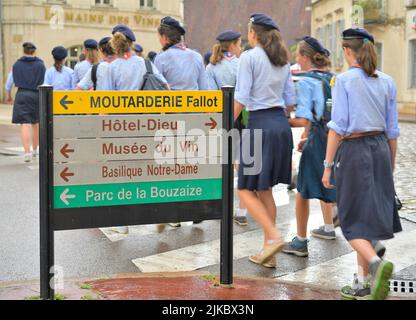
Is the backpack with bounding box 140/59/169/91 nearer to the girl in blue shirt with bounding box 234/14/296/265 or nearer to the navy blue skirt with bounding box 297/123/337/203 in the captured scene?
the girl in blue shirt with bounding box 234/14/296/265

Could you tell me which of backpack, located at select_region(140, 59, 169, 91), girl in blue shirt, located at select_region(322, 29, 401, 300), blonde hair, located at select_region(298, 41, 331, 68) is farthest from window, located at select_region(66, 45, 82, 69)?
girl in blue shirt, located at select_region(322, 29, 401, 300)

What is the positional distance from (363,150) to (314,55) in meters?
1.83

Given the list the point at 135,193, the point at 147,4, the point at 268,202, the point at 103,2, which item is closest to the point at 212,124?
the point at 135,193

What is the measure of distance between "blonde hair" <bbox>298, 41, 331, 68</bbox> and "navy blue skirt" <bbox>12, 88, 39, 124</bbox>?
21.7 feet

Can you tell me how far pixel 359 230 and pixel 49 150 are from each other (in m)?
2.05

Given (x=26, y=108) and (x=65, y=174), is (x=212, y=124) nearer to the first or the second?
(x=65, y=174)

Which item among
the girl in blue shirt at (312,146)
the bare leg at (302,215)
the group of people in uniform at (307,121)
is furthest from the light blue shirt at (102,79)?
the bare leg at (302,215)

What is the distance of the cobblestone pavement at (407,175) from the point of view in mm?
8562

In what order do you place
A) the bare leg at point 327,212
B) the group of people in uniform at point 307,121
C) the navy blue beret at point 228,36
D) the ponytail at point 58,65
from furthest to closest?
the ponytail at point 58,65 → the navy blue beret at point 228,36 → the bare leg at point 327,212 → the group of people in uniform at point 307,121

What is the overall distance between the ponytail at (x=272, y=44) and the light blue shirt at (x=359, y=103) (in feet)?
3.70

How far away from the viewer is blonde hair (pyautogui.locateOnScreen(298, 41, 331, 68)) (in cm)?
658

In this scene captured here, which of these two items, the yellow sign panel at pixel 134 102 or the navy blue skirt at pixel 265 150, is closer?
the yellow sign panel at pixel 134 102

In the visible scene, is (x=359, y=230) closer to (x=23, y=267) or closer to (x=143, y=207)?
(x=143, y=207)

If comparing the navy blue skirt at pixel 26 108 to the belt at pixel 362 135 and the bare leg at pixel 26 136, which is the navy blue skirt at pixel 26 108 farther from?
the belt at pixel 362 135
